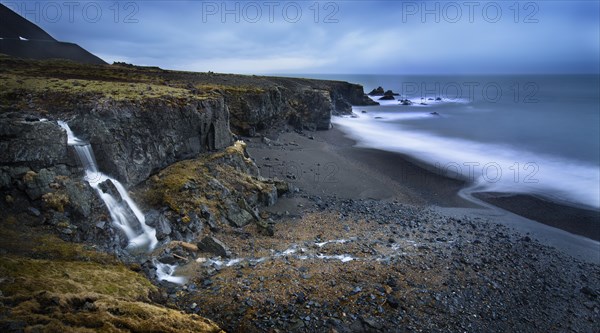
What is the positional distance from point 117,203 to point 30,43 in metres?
67.1

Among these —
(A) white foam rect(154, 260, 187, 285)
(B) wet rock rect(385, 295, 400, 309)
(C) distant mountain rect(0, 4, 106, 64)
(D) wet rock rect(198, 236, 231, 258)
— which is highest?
(C) distant mountain rect(0, 4, 106, 64)

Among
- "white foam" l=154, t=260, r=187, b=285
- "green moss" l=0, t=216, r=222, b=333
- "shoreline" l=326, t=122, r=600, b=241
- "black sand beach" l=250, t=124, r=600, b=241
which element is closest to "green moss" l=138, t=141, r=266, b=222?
"white foam" l=154, t=260, r=187, b=285

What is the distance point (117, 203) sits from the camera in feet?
52.2

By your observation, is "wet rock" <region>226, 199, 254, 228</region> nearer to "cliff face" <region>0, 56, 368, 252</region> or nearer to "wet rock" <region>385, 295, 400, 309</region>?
"cliff face" <region>0, 56, 368, 252</region>

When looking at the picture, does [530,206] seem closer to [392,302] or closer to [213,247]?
[392,302]

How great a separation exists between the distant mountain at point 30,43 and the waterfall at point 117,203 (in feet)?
165

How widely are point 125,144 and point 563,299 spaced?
21.2m

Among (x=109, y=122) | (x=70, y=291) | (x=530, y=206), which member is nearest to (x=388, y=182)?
(x=530, y=206)

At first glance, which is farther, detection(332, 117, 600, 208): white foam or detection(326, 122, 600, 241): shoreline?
detection(332, 117, 600, 208): white foam

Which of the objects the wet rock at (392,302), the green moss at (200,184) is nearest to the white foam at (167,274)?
the green moss at (200,184)

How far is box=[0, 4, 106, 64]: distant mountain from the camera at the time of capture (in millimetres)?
57763

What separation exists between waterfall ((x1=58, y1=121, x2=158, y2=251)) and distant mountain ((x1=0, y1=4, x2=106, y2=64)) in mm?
50148

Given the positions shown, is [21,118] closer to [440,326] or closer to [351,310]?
[351,310]

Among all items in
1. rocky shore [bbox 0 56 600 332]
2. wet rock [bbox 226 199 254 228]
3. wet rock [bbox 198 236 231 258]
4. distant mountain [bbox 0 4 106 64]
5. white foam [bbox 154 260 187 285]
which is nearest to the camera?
rocky shore [bbox 0 56 600 332]
